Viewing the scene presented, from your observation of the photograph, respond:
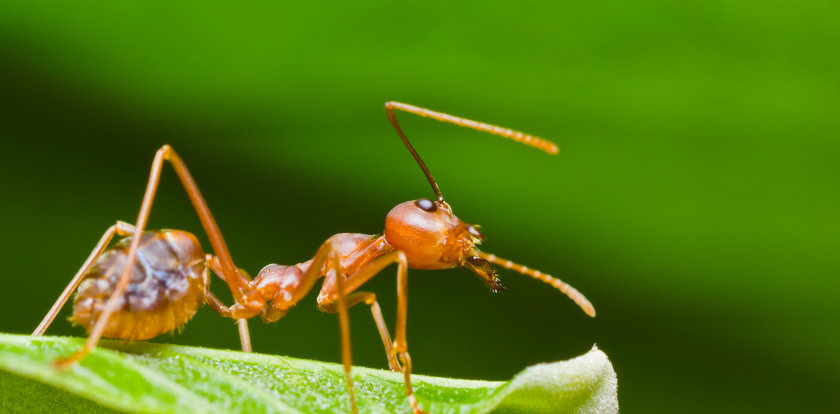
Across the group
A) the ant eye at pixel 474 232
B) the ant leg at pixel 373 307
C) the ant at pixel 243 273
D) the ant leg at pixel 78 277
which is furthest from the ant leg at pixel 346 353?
the ant leg at pixel 78 277

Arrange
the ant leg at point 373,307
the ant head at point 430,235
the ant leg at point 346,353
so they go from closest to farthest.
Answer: the ant leg at point 346,353 < the ant leg at point 373,307 < the ant head at point 430,235

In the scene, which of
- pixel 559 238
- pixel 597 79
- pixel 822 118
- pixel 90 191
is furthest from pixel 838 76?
pixel 90 191

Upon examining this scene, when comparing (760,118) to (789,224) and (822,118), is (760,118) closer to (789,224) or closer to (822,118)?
(822,118)

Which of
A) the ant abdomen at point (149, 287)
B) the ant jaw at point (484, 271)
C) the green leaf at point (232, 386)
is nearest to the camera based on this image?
the green leaf at point (232, 386)

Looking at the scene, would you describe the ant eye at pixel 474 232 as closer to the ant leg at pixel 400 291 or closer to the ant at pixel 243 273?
the ant at pixel 243 273

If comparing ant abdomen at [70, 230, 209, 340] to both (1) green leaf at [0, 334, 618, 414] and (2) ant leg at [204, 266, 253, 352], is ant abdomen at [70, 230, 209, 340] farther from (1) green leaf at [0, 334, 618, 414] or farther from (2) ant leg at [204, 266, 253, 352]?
(1) green leaf at [0, 334, 618, 414]

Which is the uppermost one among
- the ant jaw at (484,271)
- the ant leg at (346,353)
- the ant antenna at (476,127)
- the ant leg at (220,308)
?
the ant antenna at (476,127)
